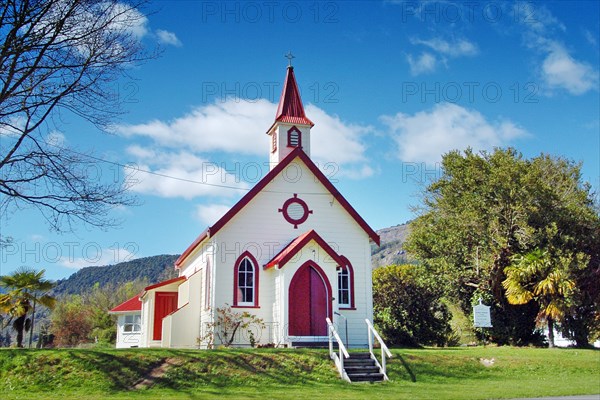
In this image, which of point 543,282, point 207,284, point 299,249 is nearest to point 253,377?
point 299,249

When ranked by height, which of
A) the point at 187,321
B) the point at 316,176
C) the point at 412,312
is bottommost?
the point at 187,321

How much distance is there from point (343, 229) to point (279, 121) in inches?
257

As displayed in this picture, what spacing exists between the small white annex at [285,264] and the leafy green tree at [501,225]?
7802 millimetres

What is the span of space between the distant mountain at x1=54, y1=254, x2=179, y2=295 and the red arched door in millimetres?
112928

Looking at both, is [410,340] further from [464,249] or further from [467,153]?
[467,153]

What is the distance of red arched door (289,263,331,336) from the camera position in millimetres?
25219

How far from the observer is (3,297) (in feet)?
90.8

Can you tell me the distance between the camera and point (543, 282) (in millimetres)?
29859

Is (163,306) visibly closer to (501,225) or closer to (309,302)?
(309,302)

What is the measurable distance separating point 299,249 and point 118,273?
137 metres

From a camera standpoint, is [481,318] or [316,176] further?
[481,318]

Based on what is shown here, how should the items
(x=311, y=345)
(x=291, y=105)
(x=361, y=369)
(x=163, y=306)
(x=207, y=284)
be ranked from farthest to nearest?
(x=163, y=306) → (x=291, y=105) → (x=207, y=284) → (x=311, y=345) → (x=361, y=369)

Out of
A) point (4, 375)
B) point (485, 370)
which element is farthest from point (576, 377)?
point (4, 375)

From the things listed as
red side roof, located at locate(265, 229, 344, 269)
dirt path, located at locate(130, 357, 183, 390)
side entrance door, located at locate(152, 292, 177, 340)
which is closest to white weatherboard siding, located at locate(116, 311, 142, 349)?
side entrance door, located at locate(152, 292, 177, 340)
